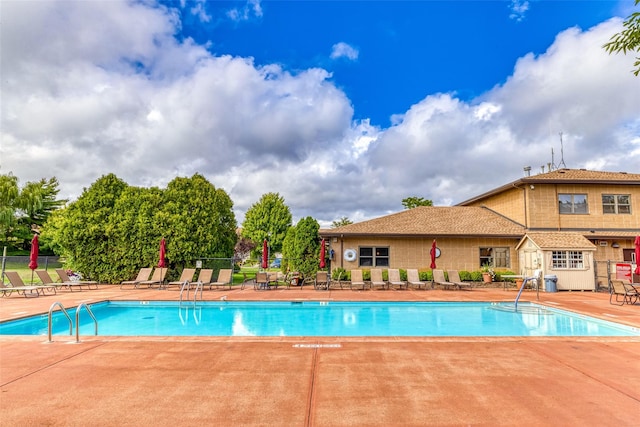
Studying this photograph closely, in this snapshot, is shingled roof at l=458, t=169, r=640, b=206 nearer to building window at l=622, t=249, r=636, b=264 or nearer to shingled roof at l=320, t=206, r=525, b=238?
shingled roof at l=320, t=206, r=525, b=238

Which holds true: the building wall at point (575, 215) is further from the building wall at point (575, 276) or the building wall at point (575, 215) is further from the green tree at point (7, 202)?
the green tree at point (7, 202)

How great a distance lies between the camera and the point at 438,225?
68.1ft

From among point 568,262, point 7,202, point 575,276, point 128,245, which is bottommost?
point 575,276

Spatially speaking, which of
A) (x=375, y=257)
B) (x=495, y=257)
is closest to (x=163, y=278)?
(x=375, y=257)

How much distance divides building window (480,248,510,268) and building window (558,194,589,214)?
4012 mm

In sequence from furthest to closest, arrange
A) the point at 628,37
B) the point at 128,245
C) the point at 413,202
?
1. the point at 413,202
2. the point at 128,245
3. the point at 628,37

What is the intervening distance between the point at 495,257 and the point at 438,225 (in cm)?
345

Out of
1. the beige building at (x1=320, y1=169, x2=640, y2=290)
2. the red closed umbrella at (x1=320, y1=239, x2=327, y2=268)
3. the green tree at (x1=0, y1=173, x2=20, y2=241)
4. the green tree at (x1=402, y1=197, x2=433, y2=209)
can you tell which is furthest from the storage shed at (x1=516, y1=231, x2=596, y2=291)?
the green tree at (x1=0, y1=173, x2=20, y2=241)

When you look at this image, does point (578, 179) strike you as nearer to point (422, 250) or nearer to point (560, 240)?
point (560, 240)

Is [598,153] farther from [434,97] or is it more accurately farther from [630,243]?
[434,97]

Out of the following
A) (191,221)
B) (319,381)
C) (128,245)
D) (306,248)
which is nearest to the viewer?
(319,381)

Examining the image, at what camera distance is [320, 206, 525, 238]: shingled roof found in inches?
763

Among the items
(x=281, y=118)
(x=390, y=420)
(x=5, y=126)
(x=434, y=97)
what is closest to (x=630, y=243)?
(x=434, y=97)

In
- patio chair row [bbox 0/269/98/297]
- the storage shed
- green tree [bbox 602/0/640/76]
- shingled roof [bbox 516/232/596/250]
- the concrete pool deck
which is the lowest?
the concrete pool deck
